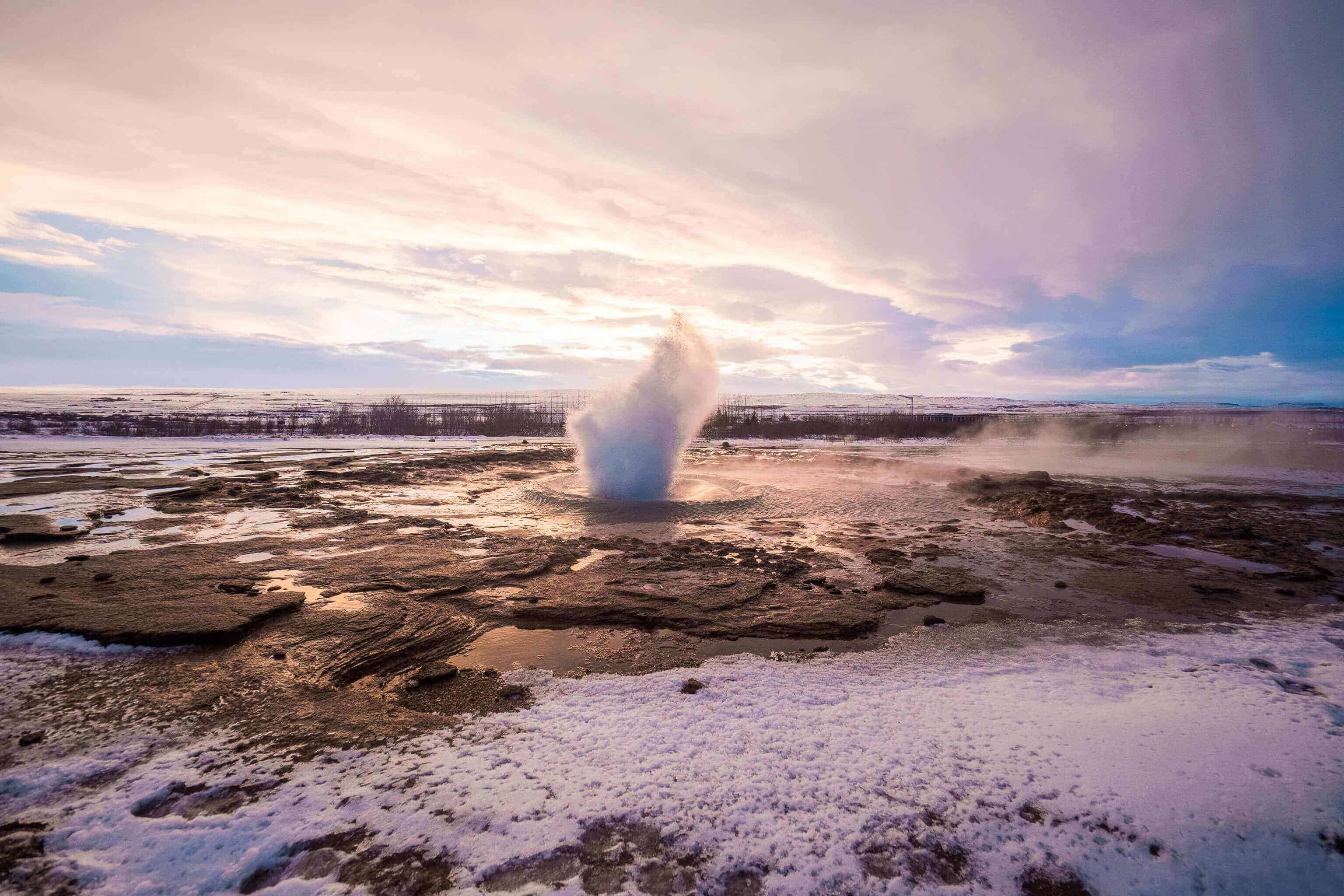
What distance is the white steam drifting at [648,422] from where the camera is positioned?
1348cm

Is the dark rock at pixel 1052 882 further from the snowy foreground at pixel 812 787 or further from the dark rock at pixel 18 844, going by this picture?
the dark rock at pixel 18 844

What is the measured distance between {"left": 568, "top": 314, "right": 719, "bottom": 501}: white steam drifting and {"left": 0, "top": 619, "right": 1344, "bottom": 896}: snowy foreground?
8.79m

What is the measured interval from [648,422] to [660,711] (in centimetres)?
990

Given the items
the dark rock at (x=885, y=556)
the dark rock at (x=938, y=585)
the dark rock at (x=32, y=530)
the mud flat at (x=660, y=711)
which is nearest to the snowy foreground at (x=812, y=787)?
the mud flat at (x=660, y=711)

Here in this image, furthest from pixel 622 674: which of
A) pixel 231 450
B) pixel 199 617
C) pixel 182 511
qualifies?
pixel 231 450

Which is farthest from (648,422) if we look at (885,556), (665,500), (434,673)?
(434,673)

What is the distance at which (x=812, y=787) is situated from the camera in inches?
132

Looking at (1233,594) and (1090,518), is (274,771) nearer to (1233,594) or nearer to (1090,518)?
(1233,594)

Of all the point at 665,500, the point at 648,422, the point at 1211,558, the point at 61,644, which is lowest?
the point at 61,644

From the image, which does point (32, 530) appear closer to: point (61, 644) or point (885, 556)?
point (61, 644)

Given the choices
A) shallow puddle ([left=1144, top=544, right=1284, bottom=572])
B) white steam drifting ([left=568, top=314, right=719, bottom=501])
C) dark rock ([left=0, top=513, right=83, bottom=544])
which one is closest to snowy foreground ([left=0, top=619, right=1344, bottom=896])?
shallow puddle ([left=1144, top=544, right=1284, bottom=572])

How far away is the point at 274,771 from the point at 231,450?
2516 centimetres

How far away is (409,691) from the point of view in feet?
14.9

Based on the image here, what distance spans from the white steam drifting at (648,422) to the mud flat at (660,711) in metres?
3.77
